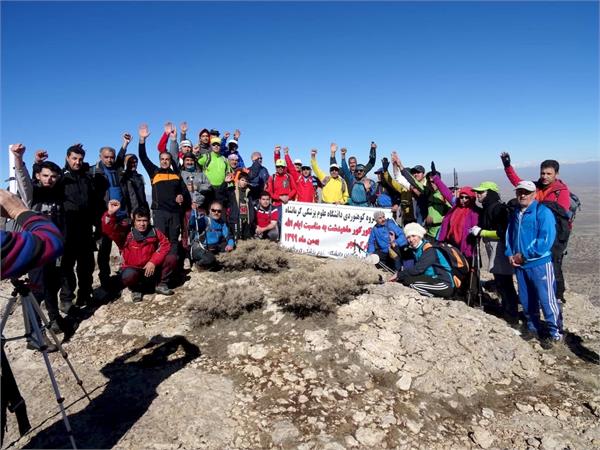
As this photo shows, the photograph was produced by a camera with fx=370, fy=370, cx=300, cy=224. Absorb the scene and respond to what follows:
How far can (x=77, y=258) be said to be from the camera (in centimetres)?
639

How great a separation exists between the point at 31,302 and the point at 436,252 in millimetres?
Result: 5722

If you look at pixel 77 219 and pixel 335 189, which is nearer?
pixel 77 219

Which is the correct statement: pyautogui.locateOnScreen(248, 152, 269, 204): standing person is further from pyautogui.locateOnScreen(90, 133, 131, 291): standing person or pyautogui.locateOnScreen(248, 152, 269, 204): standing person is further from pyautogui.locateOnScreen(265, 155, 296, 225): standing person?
pyautogui.locateOnScreen(90, 133, 131, 291): standing person

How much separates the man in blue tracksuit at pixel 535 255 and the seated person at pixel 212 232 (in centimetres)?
560

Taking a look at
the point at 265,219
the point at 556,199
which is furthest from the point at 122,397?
the point at 556,199

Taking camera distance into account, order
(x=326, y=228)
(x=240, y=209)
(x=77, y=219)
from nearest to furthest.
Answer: (x=77, y=219) → (x=326, y=228) → (x=240, y=209)

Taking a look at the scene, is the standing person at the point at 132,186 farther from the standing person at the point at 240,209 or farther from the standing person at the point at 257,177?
the standing person at the point at 257,177

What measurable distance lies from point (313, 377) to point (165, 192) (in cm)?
479

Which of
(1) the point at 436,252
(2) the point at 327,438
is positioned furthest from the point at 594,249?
(2) the point at 327,438

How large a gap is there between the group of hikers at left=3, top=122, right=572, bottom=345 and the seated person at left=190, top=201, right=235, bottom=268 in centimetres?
2

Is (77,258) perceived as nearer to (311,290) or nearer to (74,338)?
(74,338)

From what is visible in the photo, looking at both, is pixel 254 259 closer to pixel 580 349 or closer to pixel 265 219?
pixel 265 219

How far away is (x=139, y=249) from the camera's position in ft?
22.1

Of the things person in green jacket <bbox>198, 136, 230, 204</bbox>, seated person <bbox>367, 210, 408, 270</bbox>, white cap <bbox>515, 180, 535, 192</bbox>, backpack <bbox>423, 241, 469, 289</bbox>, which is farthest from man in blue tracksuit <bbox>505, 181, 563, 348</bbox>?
person in green jacket <bbox>198, 136, 230, 204</bbox>
